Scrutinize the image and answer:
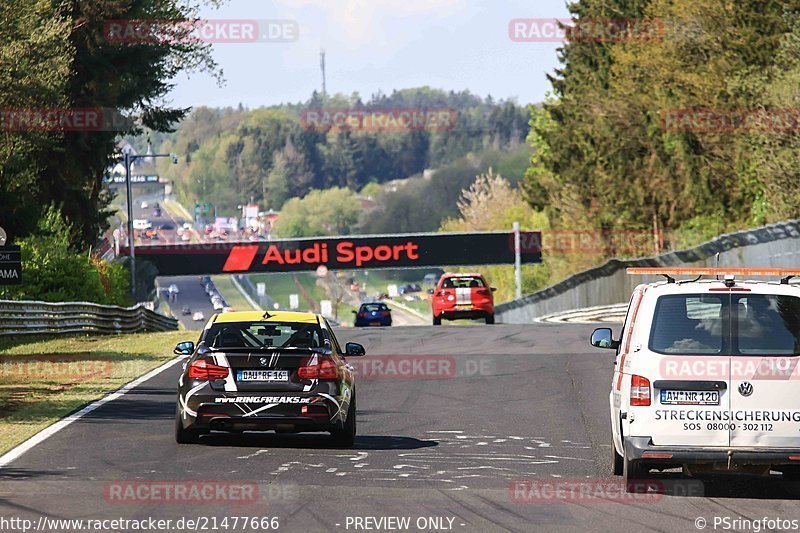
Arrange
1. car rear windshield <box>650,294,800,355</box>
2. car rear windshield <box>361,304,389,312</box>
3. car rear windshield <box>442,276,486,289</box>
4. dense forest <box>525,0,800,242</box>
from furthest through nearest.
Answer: car rear windshield <box>361,304,389,312</box>, dense forest <box>525,0,800,242</box>, car rear windshield <box>442,276,486,289</box>, car rear windshield <box>650,294,800,355</box>

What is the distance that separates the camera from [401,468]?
43.8 ft

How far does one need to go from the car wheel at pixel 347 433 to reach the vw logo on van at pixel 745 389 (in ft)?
16.4

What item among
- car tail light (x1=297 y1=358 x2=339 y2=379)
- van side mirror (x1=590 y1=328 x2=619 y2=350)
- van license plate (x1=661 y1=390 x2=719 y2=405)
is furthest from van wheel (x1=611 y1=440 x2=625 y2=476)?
car tail light (x1=297 y1=358 x2=339 y2=379)

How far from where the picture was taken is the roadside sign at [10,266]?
2480 centimetres

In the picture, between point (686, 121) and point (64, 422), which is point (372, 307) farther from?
point (64, 422)

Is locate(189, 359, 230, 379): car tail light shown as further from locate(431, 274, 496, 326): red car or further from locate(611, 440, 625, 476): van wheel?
locate(431, 274, 496, 326): red car

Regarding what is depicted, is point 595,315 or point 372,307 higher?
point 595,315

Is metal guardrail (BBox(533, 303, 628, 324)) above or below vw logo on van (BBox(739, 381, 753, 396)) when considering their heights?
below

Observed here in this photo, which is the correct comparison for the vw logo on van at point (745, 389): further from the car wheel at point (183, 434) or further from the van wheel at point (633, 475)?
the car wheel at point (183, 434)

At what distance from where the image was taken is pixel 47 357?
95.3ft

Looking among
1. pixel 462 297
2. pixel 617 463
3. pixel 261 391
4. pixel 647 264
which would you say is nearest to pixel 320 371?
pixel 261 391

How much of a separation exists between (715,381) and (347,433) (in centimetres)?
497

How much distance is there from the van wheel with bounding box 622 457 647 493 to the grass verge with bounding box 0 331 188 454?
20.3ft

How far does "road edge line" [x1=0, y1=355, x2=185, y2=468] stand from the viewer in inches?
559
